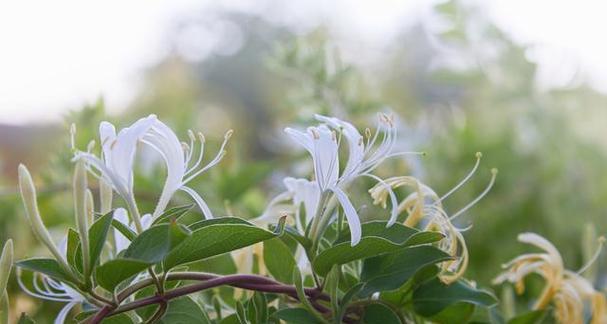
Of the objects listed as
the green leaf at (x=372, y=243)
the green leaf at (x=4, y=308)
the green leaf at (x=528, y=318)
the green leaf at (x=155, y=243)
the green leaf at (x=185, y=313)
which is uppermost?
the green leaf at (x=155, y=243)

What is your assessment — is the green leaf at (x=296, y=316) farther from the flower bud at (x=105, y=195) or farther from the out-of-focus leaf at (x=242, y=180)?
the out-of-focus leaf at (x=242, y=180)

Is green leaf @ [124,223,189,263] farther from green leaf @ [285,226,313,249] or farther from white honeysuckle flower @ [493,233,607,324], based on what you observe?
white honeysuckle flower @ [493,233,607,324]

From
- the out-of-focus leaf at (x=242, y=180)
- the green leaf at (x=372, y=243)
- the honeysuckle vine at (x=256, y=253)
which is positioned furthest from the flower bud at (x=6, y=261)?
the out-of-focus leaf at (x=242, y=180)

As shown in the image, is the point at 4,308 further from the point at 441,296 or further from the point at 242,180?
the point at 242,180

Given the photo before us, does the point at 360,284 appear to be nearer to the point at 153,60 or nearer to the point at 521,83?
the point at 521,83

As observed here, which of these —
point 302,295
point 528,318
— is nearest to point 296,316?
point 302,295
